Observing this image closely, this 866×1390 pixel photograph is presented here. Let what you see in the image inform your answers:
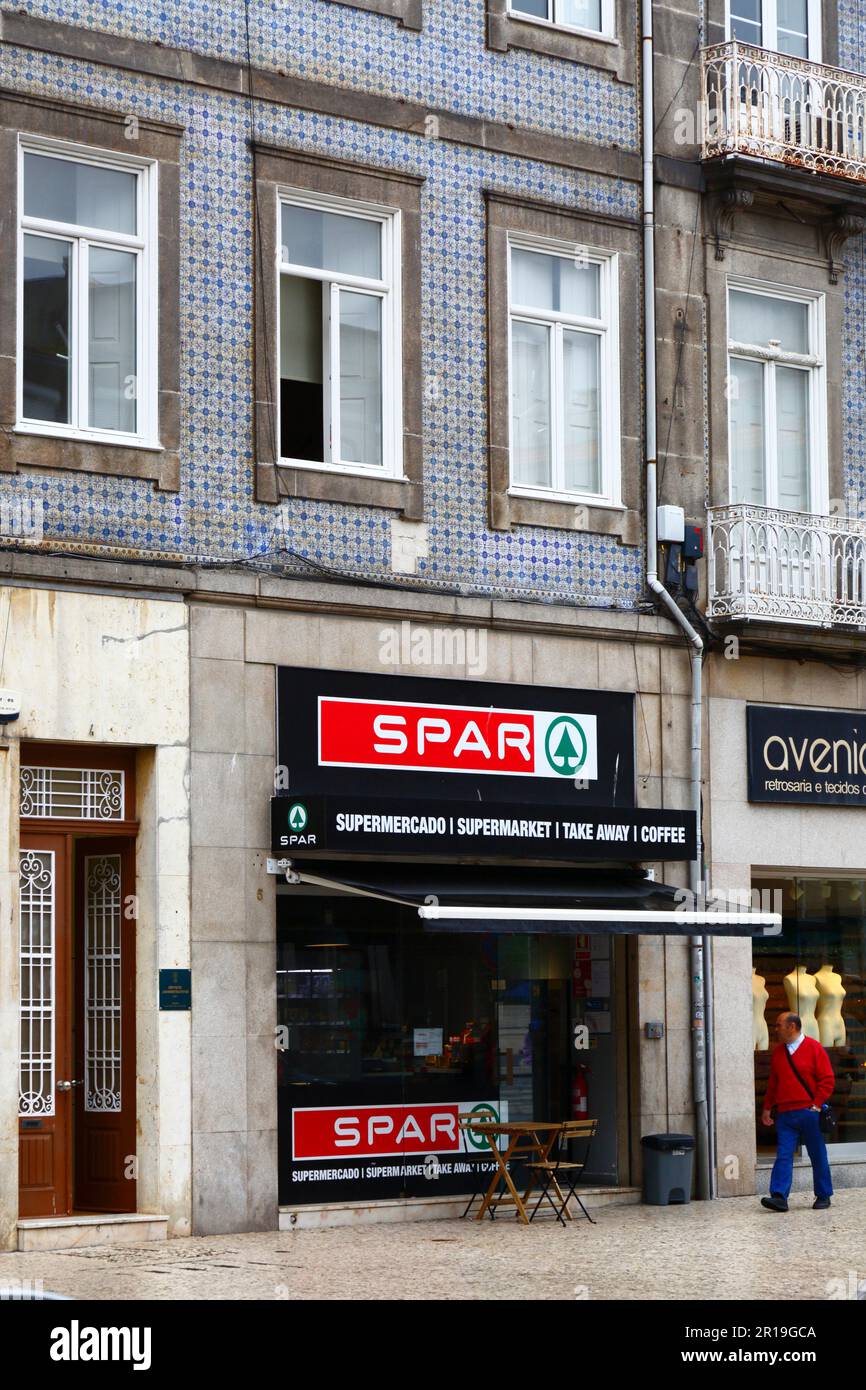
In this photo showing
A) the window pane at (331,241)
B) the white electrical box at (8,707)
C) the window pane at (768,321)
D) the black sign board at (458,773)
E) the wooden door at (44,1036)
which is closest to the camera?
the white electrical box at (8,707)

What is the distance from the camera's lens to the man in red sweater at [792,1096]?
1803 cm

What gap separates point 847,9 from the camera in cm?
2214

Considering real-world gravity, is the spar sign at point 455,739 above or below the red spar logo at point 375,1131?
above

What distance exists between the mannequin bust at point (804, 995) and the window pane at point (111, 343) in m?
8.35

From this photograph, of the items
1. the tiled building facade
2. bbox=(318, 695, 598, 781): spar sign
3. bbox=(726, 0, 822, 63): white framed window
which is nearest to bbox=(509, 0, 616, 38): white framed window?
the tiled building facade

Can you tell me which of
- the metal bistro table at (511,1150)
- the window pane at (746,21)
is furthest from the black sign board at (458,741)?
the window pane at (746,21)

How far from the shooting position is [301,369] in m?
17.9

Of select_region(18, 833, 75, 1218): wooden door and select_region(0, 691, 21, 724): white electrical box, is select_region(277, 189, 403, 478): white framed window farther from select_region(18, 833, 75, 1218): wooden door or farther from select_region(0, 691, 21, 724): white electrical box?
select_region(18, 833, 75, 1218): wooden door

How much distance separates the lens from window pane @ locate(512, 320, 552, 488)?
1925 cm

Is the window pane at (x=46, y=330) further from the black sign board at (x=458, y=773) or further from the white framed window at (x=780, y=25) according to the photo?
the white framed window at (x=780, y=25)

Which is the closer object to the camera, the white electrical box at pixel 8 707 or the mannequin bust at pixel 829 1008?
the white electrical box at pixel 8 707

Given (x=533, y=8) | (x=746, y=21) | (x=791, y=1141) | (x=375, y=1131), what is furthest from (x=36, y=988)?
(x=746, y=21)

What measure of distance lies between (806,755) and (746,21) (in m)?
6.97
